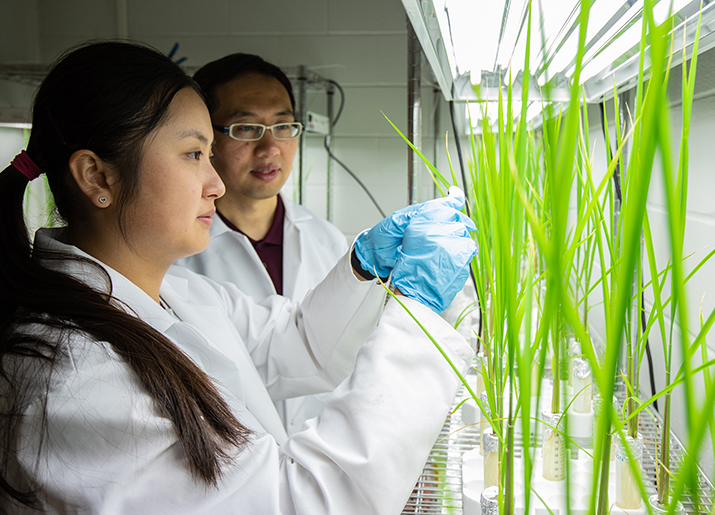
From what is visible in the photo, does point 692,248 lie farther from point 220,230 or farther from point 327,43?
point 327,43

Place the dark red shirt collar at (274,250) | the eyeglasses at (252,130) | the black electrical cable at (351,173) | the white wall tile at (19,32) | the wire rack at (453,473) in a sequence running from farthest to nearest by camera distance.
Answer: the black electrical cable at (351,173)
the white wall tile at (19,32)
the dark red shirt collar at (274,250)
the eyeglasses at (252,130)
the wire rack at (453,473)

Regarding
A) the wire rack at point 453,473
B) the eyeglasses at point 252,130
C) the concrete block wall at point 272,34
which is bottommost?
the wire rack at point 453,473

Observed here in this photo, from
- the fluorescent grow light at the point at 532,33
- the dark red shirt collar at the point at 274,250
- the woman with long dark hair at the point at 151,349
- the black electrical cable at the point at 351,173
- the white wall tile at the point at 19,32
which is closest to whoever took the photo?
the fluorescent grow light at the point at 532,33

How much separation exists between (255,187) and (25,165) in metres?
0.67

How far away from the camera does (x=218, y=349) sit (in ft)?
2.84

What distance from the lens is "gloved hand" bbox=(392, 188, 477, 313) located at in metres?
0.80

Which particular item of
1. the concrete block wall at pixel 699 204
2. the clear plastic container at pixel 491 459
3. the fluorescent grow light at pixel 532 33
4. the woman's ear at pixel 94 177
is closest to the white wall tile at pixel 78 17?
the woman's ear at pixel 94 177

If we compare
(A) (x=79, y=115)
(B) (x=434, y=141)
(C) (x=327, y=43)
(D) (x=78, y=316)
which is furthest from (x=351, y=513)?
(C) (x=327, y=43)

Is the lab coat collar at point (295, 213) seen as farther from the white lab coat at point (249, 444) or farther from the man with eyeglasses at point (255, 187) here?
the white lab coat at point (249, 444)

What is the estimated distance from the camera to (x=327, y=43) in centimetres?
236

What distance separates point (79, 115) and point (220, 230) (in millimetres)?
695

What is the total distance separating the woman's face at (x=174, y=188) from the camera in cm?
78

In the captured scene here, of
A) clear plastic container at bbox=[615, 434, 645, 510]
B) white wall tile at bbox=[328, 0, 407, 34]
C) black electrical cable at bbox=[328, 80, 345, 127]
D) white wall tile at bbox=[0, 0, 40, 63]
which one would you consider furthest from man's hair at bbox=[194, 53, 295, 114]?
white wall tile at bbox=[0, 0, 40, 63]

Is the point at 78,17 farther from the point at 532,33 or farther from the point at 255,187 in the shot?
the point at 532,33
